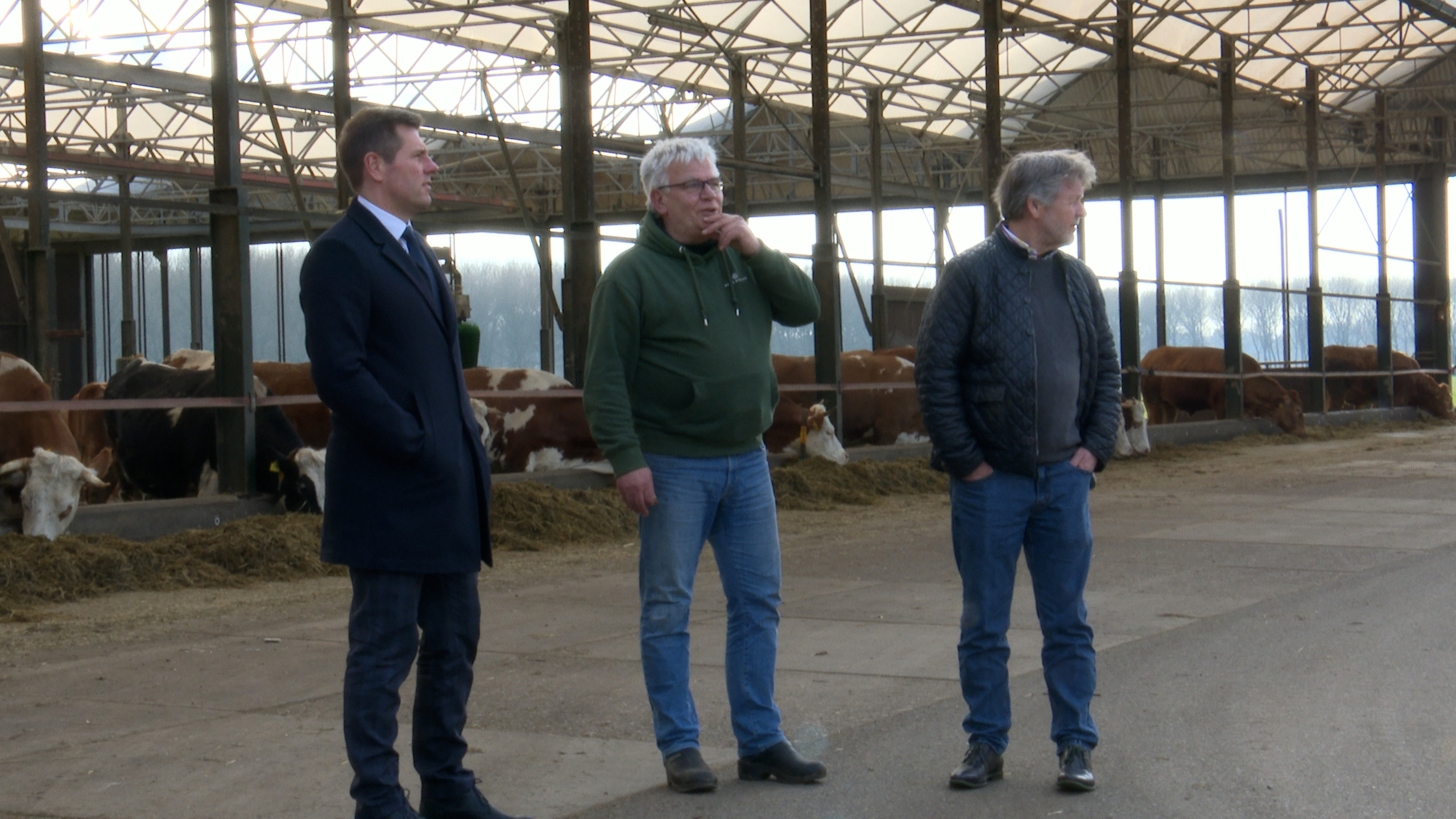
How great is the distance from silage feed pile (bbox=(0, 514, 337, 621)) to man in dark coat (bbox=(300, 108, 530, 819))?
179 inches

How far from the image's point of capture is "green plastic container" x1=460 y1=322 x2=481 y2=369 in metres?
13.3

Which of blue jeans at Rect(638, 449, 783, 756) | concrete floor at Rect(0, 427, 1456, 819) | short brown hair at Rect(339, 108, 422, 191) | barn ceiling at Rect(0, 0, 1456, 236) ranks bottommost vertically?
concrete floor at Rect(0, 427, 1456, 819)

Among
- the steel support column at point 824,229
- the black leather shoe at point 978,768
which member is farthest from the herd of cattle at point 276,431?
the black leather shoe at point 978,768

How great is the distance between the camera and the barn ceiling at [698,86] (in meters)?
20.1

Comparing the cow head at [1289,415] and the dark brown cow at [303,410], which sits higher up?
the dark brown cow at [303,410]

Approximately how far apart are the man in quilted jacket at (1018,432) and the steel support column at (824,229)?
11027 mm

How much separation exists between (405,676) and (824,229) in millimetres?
12333

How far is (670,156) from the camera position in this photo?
13.3 ft

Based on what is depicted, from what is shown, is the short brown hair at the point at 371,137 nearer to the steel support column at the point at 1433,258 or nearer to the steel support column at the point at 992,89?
the steel support column at the point at 992,89

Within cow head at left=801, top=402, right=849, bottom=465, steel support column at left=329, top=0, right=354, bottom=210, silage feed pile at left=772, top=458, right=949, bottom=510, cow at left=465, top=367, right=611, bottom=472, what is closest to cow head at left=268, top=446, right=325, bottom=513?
cow at left=465, top=367, right=611, bottom=472

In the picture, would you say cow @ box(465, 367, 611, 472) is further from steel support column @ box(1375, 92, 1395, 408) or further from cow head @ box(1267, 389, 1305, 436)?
steel support column @ box(1375, 92, 1395, 408)

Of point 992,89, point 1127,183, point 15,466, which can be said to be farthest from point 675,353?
point 1127,183

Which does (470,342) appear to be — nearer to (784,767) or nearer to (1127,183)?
(784,767)

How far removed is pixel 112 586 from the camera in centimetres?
815
